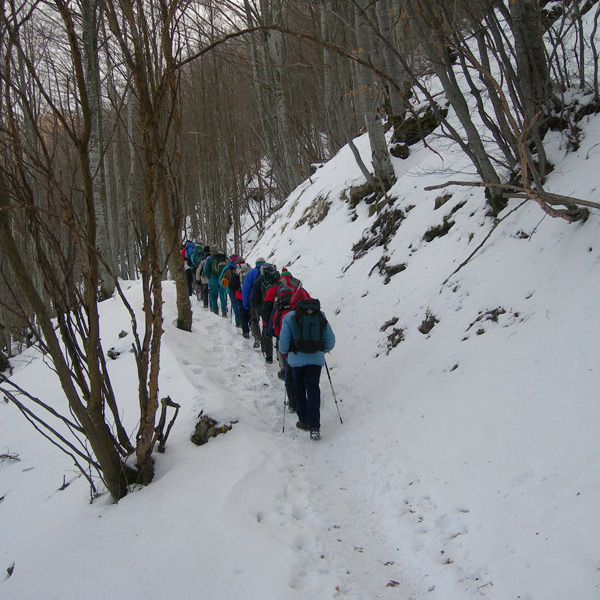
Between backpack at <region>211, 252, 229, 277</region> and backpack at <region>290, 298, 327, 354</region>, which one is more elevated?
backpack at <region>211, 252, 229, 277</region>

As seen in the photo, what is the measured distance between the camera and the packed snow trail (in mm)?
2955

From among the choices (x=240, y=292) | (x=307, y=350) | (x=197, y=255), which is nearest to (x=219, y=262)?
(x=240, y=292)

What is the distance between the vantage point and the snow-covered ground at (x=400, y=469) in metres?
2.81

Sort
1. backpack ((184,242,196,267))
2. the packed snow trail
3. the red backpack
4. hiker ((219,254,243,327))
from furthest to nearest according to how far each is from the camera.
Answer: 1. backpack ((184,242,196,267))
2. hiker ((219,254,243,327))
3. the red backpack
4. the packed snow trail

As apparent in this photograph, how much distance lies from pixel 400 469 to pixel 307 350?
169 cm

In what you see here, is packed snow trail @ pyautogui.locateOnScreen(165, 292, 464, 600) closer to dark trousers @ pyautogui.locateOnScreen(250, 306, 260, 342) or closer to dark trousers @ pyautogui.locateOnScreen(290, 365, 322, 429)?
dark trousers @ pyautogui.locateOnScreen(290, 365, 322, 429)

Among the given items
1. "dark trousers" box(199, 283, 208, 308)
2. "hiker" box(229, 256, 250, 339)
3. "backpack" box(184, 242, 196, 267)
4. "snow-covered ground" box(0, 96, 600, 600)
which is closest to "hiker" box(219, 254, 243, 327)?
"hiker" box(229, 256, 250, 339)

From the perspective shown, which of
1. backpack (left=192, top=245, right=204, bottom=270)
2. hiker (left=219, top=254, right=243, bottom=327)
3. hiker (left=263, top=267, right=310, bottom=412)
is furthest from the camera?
backpack (left=192, top=245, right=204, bottom=270)

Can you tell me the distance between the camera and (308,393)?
5.27 meters

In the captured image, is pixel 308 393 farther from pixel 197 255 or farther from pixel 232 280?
pixel 197 255

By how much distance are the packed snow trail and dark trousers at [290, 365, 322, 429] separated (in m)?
0.22

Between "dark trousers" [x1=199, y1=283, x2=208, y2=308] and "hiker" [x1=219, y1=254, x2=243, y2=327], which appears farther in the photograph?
"dark trousers" [x1=199, y1=283, x2=208, y2=308]

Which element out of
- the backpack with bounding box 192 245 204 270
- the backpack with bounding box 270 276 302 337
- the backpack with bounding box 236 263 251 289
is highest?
the backpack with bounding box 192 245 204 270

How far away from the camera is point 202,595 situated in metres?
2.67
